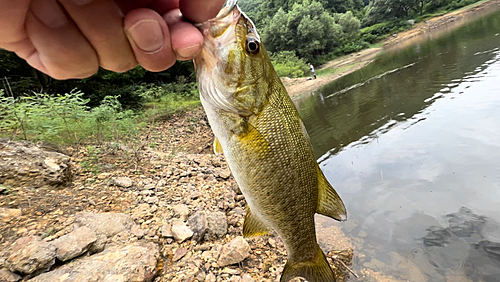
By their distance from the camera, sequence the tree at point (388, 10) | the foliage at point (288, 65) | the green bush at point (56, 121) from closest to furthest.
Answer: the green bush at point (56, 121) → the foliage at point (288, 65) → the tree at point (388, 10)

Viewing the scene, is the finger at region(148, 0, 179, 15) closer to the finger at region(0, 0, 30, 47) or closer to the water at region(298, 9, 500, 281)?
the finger at region(0, 0, 30, 47)

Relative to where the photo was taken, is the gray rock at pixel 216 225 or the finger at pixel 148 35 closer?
the finger at pixel 148 35

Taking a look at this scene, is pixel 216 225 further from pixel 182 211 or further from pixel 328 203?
pixel 328 203

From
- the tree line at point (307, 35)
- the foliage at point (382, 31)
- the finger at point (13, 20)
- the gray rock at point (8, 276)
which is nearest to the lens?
the finger at point (13, 20)

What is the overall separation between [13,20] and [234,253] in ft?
12.0

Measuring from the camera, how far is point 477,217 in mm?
5219

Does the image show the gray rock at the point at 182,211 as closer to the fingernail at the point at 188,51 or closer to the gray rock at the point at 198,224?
the gray rock at the point at 198,224

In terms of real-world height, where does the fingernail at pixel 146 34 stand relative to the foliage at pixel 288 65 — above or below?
above

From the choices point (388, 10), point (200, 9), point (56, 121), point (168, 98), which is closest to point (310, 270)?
point (200, 9)

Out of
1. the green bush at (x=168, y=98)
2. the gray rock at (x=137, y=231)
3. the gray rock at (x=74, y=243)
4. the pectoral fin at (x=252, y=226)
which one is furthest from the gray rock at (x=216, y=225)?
the green bush at (x=168, y=98)

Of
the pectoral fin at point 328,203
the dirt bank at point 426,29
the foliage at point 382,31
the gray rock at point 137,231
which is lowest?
the dirt bank at point 426,29

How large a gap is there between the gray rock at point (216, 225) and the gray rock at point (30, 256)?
219 cm

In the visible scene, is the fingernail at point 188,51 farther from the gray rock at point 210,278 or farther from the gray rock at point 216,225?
the gray rock at point 216,225

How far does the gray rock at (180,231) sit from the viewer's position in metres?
4.17
